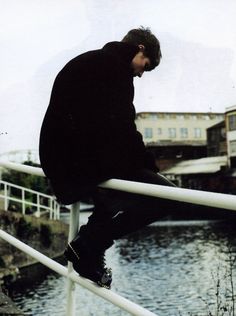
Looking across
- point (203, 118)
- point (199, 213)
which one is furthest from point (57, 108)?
point (203, 118)

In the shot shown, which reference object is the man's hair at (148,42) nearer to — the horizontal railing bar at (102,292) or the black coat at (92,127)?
the black coat at (92,127)

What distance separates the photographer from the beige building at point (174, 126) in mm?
53041

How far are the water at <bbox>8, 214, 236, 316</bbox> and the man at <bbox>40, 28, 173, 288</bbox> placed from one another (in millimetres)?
9058

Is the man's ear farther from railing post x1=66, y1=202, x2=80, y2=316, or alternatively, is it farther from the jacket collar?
railing post x1=66, y1=202, x2=80, y2=316

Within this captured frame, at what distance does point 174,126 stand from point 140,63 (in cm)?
5470

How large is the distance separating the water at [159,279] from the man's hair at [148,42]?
908 centimetres

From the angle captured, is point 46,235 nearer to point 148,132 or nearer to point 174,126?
point 148,132

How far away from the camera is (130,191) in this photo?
1.50 meters

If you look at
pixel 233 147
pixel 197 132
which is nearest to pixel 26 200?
pixel 233 147

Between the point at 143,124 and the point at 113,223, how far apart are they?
5266cm

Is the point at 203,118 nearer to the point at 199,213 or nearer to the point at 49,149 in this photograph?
the point at 199,213

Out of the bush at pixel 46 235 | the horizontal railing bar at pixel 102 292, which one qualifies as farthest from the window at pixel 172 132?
the horizontal railing bar at pixel 102 292

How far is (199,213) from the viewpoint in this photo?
1886 inches

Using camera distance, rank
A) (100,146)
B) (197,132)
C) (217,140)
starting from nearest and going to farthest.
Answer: (100,146) < (217,140) < (197,132)
